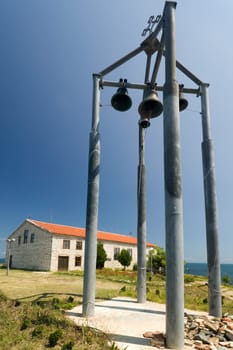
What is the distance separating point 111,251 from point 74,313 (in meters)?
28.0

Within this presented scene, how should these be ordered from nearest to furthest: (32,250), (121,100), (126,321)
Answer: (126,321), (121,100), (32,250)

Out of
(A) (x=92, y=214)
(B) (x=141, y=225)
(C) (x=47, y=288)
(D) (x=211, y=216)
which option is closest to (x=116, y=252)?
(C) (x=47, y=288)

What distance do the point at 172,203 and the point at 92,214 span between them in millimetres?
2867

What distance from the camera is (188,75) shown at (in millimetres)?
8328

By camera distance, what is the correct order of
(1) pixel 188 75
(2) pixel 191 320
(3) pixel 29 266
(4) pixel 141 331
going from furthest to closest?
(3) pixel 29 266 < (1) pixel 188 75 < (2) pixel 191 320 < (4) pixel 141 331

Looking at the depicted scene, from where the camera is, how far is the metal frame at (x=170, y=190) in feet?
16.4

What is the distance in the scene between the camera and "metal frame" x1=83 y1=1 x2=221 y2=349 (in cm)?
501

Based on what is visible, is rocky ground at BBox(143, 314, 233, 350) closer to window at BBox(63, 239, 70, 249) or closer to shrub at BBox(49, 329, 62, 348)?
shrub at BBox(49, 329, 62, 348)

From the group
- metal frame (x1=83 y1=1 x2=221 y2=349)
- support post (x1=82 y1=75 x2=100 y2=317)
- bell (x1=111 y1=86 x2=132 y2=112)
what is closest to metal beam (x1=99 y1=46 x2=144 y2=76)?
metal frame (x1=83 y1=1 x2=221 y2=349)

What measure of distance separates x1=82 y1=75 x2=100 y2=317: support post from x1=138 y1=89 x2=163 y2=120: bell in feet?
5.02

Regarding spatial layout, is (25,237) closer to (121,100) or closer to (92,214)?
(92,214)

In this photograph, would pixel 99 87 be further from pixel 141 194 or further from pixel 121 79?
pixel 141 194

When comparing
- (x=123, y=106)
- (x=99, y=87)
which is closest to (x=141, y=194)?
(x=123, y=106)

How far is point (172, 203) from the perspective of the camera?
5301mm
